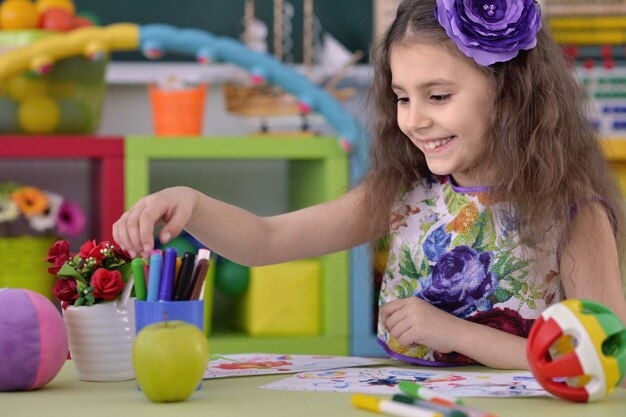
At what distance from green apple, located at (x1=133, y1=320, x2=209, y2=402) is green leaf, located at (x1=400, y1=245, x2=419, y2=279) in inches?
20.9

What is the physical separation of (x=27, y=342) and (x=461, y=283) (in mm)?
565

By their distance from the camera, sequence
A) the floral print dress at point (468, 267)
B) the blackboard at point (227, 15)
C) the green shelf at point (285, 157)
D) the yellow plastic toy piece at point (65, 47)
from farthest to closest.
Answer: the blackboard at point (227, 15) → the green shelf at point (285, 157) → the yellow plastic toy piece at point (65, 47) → the floral print dress at point (468, 267)

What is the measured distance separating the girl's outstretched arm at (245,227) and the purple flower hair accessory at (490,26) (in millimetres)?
299

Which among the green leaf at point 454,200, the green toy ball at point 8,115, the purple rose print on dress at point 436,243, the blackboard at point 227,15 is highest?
the blackboard at point 227,15

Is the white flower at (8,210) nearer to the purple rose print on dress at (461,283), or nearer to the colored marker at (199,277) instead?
the purple rose print on dress at (461,283)

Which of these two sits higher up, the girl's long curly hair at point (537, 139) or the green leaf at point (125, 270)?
the girl's long curly hair at point (537, 139)

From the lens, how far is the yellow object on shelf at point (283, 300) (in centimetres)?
251

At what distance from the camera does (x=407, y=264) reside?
4.40 feet

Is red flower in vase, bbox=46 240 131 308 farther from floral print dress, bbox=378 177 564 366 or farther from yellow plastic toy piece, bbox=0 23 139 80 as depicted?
yellow plastic toy piece, bbox=0 23 139 80

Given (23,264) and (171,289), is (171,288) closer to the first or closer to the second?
(171,289)

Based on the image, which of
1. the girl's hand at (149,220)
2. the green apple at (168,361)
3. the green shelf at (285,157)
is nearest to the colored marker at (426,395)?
the green apple at (168,361)

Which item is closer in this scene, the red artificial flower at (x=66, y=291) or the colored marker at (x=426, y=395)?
the colored marker at (x=426, y=395)

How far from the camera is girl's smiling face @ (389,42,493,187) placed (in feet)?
3.93

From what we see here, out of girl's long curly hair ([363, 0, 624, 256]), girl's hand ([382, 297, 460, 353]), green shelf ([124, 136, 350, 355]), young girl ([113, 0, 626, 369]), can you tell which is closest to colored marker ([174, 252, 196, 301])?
young girl ([113, 0, 626, 369])
